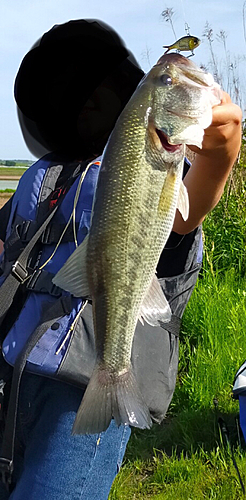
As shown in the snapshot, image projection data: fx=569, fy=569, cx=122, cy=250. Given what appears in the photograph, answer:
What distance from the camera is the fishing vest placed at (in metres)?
2.13

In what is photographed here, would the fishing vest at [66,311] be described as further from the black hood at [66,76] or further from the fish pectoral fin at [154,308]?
the fish pectoral fin at [154,308]

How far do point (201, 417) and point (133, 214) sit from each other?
9.34ft

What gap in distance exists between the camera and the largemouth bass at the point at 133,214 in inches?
65.6

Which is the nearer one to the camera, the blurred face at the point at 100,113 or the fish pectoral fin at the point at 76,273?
the fish pectoral fin at the point at 76,273

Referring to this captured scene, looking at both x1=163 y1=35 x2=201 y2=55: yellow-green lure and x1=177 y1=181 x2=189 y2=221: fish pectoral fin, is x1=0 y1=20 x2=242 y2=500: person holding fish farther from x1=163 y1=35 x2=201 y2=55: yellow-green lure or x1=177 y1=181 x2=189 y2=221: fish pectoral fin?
x1=163 y1=35 x2=201 y2=55: yellow-green lure

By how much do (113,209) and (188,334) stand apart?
11.3ft

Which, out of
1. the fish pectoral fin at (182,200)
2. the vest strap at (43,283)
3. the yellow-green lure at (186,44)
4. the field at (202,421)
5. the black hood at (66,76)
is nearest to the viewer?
the fish pectoral fin at (182,200)

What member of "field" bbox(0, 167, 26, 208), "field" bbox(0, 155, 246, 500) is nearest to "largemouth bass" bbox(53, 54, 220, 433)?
"field" bbox(0, 155, 246, 500)

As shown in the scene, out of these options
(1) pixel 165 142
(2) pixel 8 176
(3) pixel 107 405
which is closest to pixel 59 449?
(3) pixel 107 405

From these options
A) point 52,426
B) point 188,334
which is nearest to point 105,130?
point 52,426

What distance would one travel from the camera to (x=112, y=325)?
5.94 ft

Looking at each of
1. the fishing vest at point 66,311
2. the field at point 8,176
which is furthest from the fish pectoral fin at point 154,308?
the field at point 8,176

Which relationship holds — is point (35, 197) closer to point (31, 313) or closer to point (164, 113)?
point (31, 313)

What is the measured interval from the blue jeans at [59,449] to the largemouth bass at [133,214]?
339 millimetres
